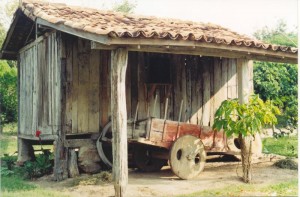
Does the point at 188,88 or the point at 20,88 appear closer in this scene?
the point at 188,88

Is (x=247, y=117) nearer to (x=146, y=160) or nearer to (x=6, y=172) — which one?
(x=146, y=160)

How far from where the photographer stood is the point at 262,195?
22.8ft

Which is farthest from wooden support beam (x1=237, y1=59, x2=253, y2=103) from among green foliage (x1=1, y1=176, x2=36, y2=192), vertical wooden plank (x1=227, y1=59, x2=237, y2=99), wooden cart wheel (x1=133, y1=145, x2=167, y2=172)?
green foliage (x1=1, y1=176, x2=36, y2=192)

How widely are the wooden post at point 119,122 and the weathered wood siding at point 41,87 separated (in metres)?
2.72

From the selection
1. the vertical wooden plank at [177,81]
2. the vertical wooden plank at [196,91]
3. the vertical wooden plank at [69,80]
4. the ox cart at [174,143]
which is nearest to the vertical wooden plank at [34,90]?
the vertical wooden plank at [69,80]

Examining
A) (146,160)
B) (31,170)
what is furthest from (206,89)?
(31,170)

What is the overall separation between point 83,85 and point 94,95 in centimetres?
37

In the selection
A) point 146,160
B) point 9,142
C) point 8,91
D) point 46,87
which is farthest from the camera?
point 8,91

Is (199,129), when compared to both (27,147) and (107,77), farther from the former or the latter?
(27,147)

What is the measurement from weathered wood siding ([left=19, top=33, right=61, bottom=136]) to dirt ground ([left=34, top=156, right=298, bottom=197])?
64.9 inches

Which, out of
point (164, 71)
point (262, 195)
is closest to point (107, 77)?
point (164, 71)

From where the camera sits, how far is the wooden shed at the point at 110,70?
7121 mm

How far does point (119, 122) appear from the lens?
7.11m

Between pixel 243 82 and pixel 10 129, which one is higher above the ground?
pixel 243 82
